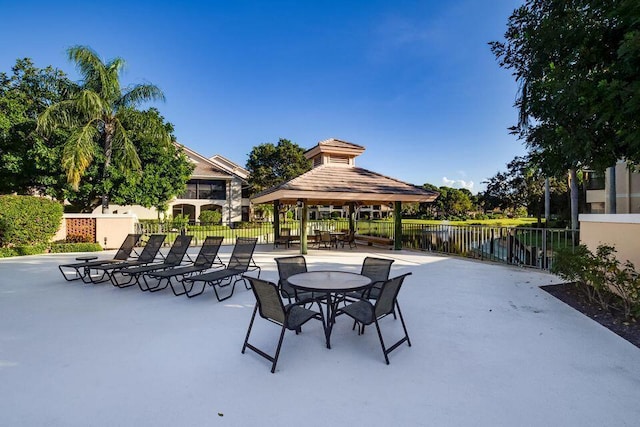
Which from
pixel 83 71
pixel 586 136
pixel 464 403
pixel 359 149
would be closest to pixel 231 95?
pixel 83 71

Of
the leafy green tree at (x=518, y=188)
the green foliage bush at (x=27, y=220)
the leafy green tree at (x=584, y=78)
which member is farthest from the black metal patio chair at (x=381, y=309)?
the leafy green tree at (x=518, y=188)

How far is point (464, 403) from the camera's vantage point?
2.78 meters

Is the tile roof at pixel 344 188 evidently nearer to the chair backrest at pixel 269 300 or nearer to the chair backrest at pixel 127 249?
the chair backrest at pixel 127 249

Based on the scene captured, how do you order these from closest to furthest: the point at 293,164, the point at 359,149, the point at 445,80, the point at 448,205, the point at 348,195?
the point at 348,195
the point at 359,149
the point at 445,80
the point at 293,164
the point at 448,205

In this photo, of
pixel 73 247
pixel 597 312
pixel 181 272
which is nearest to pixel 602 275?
pixel 597 312

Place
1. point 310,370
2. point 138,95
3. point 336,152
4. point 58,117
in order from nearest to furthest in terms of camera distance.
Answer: point 310,370
point 58,117
point 336,152
point 138,95

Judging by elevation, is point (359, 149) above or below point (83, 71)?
below

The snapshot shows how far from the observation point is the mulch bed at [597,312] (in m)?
4.39

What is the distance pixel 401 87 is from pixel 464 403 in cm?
1874

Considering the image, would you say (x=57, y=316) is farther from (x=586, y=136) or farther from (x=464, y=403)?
(x=586, y=136)

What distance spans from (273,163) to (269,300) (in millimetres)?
30848

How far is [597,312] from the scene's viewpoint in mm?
5289

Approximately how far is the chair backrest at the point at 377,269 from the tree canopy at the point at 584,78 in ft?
11.8

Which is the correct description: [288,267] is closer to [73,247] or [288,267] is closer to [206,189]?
[73,247]
